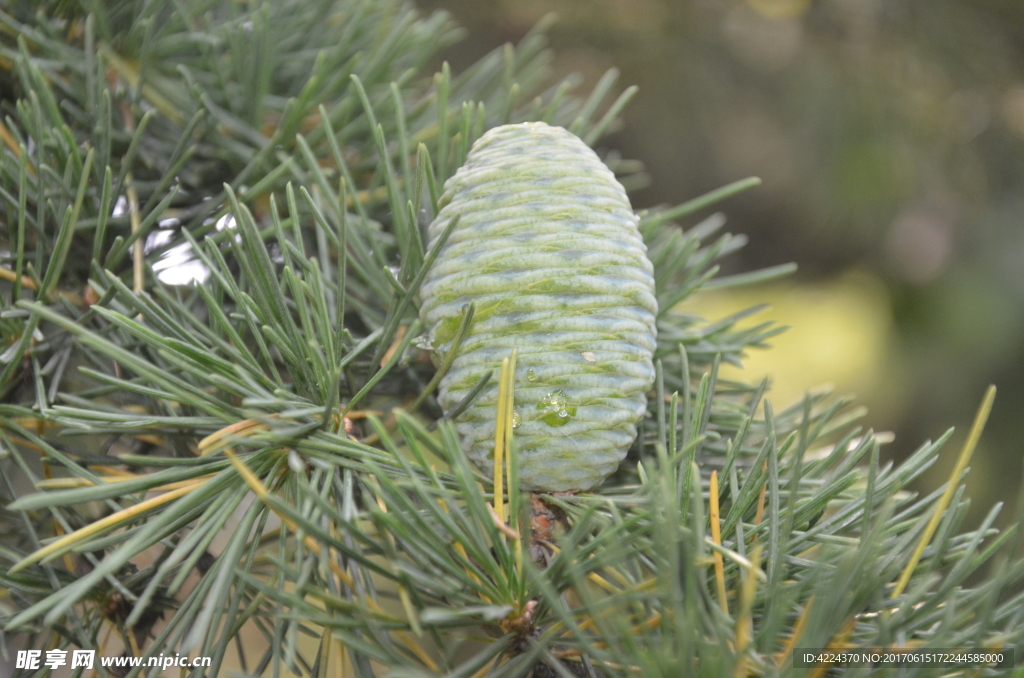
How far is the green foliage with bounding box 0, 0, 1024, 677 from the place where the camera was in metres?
0.20

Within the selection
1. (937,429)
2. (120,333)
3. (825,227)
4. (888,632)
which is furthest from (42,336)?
(937,429)

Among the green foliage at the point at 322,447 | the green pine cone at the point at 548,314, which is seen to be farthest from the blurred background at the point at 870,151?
the green pine cone at the point at 548,314

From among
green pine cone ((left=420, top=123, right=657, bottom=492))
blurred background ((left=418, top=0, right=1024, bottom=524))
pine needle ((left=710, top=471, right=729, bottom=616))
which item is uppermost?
blurred background ((left=418, top=0, right=1024, bottom=524))

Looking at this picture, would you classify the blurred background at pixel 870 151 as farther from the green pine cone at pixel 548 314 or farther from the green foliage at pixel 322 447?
the green pine cone at pixel 548 314

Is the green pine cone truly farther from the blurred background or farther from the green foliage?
the blurred background

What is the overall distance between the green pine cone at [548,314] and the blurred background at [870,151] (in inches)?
22.6

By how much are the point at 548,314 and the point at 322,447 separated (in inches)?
3.5

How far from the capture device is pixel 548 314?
255mm

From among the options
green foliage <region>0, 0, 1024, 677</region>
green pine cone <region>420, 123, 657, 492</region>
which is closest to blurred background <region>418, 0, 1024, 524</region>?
green foliage <region>0, 0, 1024, 677</region>

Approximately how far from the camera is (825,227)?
1121 mm

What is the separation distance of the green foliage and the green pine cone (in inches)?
0.6

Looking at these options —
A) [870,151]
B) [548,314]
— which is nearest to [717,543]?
[548,314]

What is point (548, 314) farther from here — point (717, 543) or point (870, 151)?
point (870, 151)

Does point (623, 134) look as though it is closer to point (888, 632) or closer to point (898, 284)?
point (898, 284)
